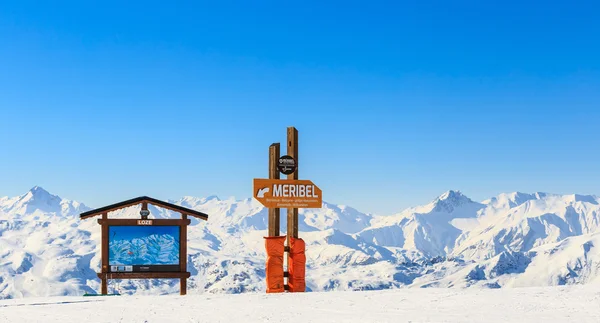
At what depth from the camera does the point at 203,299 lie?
20.1 meters

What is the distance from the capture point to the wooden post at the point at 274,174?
82.3 feet

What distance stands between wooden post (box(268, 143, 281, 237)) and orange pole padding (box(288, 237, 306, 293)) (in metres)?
0.77

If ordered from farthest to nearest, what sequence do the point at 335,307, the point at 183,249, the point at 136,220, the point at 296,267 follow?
the point at 183,249
the point at 136,220
the point at 296,267
the point at 335,307

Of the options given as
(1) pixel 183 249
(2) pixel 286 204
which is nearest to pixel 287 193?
(2) pixel 286 204

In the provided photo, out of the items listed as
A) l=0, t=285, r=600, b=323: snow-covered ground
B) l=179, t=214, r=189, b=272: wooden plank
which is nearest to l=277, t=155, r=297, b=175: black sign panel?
l=179, t=214, r=189, b=272: wooden plank

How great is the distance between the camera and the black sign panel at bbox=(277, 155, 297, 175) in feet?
82.7

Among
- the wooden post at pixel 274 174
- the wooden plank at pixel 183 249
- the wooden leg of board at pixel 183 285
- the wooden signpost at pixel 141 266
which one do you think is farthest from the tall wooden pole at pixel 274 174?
the wooden leg of board at pixel 183 285

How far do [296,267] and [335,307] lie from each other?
21.8 ft

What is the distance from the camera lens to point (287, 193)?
25.1m

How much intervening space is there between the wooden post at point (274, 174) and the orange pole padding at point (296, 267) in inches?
30.4

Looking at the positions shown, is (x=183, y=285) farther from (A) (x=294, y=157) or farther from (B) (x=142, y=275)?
(A) (x=294, y=157)

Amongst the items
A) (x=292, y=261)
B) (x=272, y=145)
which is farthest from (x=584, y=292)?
(x=272, y=145)

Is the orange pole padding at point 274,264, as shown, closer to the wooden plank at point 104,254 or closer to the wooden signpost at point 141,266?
the wooden signpost at point 141,266

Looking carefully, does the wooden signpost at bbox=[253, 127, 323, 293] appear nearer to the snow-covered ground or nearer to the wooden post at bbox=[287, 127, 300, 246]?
the wooden post at bbox=[287, 127, 300, 246]
